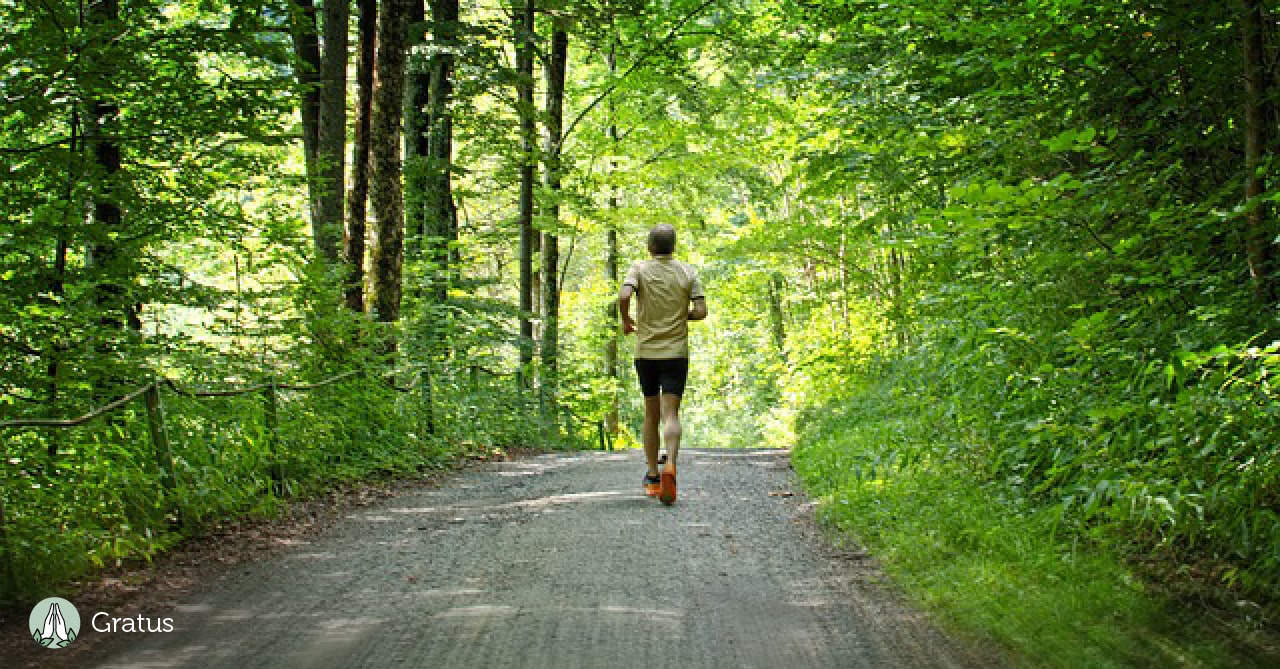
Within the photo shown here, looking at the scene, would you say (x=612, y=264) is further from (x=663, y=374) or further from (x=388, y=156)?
(x=663, y=374)

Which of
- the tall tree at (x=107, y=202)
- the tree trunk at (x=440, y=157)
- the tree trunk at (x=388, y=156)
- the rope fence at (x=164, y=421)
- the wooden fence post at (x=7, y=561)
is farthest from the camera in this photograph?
the tree trunk at (x=440, y=157)

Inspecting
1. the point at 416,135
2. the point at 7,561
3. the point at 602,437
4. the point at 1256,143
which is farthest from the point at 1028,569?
the point at 602,437

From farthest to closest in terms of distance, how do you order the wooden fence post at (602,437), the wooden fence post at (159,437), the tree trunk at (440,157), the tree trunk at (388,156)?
1. the wooden fence post at (602,437)
2. the tree trunk at (440,157)
3. the tree trunk at (388,156)
4. the wooden fence post at (159,437)

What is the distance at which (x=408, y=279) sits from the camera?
55.1ft

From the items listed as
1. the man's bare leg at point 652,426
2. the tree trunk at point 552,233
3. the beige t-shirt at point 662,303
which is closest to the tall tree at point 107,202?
the beige t-shirt at point 662,303

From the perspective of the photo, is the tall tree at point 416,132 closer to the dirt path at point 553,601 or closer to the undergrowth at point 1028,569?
the dirt path at point 553,601

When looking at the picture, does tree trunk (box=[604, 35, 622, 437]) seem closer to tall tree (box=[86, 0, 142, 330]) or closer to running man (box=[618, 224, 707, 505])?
running man (box=[618, 224, 707, 505])

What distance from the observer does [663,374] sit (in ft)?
26.5

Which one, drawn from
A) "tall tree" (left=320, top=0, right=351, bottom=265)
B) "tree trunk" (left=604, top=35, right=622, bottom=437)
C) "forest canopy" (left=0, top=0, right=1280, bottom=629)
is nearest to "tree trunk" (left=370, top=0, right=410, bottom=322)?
"forest canopy" (left=0, top=0, right=1280, bottom=629)

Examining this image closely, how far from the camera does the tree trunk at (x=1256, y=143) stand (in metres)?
5.12

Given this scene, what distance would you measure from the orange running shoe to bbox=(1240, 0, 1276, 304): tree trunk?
4.45 metres

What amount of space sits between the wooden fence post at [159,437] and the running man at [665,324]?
363cm

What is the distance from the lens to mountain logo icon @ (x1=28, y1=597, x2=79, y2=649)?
4.41 meters

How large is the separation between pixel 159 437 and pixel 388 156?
22.8 feet
